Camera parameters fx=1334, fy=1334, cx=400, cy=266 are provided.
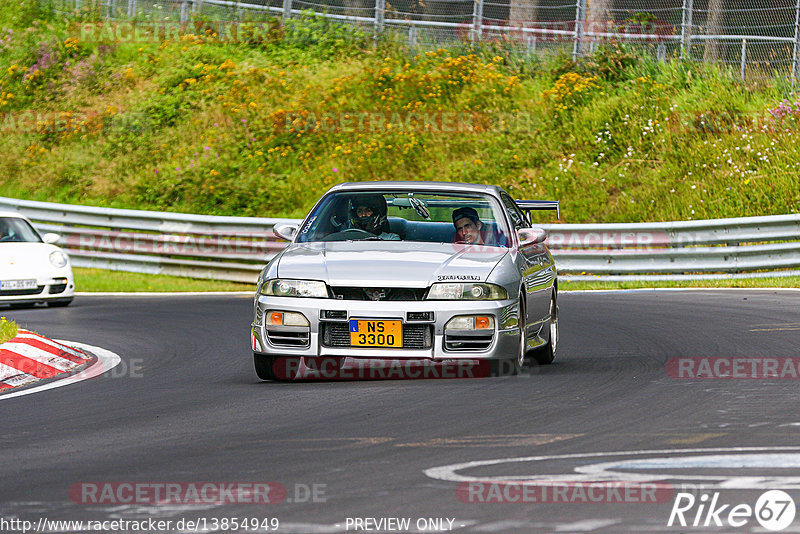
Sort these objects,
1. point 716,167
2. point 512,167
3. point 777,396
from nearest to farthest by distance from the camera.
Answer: point 777,396
point 716,167
point 512,167

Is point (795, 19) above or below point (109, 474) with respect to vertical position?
above

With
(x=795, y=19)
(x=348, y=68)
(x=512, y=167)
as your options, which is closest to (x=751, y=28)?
(x=795, y=19)

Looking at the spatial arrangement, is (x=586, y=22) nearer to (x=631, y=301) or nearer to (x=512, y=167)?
(x=512, y=167)

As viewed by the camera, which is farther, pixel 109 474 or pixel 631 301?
pixel 631 301

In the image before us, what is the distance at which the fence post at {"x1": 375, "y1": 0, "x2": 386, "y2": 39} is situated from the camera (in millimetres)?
32219

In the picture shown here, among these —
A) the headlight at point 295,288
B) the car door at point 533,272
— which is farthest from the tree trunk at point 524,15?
the headlight at point 295,288

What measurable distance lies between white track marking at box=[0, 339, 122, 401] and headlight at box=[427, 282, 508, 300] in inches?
112

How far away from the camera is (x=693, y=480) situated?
581 cm

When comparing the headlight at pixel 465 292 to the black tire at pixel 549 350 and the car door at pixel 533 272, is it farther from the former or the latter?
the black tire at pixel 549 350

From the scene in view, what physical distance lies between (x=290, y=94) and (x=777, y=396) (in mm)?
22831

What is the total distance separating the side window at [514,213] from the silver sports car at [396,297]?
47 centimetres

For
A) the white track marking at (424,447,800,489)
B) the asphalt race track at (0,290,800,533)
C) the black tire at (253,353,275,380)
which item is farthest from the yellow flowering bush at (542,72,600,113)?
the white track marking at (424,447,800,489)

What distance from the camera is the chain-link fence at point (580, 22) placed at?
28.3 m

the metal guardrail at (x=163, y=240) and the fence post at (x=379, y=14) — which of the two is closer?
the metal guardrail at (x=163, y=240)
